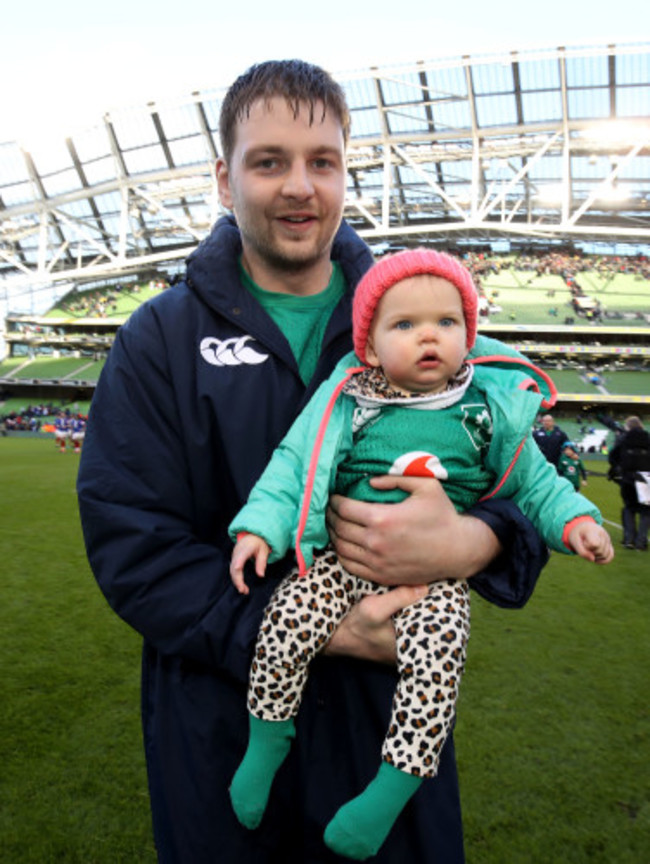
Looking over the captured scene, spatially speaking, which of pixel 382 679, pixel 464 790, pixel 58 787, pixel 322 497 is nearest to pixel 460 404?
pixel 322 497

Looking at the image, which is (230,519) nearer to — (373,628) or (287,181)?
(373,628)

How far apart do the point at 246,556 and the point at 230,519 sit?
264mm

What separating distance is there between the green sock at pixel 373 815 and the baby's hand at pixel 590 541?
644mm

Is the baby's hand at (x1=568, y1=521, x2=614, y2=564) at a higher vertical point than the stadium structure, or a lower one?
higher

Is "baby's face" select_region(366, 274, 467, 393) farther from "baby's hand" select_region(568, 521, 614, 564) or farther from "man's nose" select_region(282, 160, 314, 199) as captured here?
"baby's hand" select_region(568, 521, 614, 564)

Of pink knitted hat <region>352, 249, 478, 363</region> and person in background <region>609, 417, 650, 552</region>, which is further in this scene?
person in background <region>609, 417, 650, 552</region>

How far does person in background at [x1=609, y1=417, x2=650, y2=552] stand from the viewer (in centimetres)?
817

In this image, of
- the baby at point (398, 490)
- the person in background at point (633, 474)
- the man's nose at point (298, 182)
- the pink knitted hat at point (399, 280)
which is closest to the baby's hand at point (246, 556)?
the baby at point (398, 490)

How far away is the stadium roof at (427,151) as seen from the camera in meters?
22.9

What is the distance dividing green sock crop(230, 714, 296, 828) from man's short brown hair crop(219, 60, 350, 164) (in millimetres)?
1499

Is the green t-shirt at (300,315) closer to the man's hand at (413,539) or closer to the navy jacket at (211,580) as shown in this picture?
the navy jacket at (211,580)

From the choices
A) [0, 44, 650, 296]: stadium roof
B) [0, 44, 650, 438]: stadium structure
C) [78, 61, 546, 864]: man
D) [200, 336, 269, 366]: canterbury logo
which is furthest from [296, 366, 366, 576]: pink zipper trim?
[0, 44, 650, 296]: stadium roof

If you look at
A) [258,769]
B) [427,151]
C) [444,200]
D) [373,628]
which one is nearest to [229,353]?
[373,628]

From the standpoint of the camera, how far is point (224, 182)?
5.89ft
